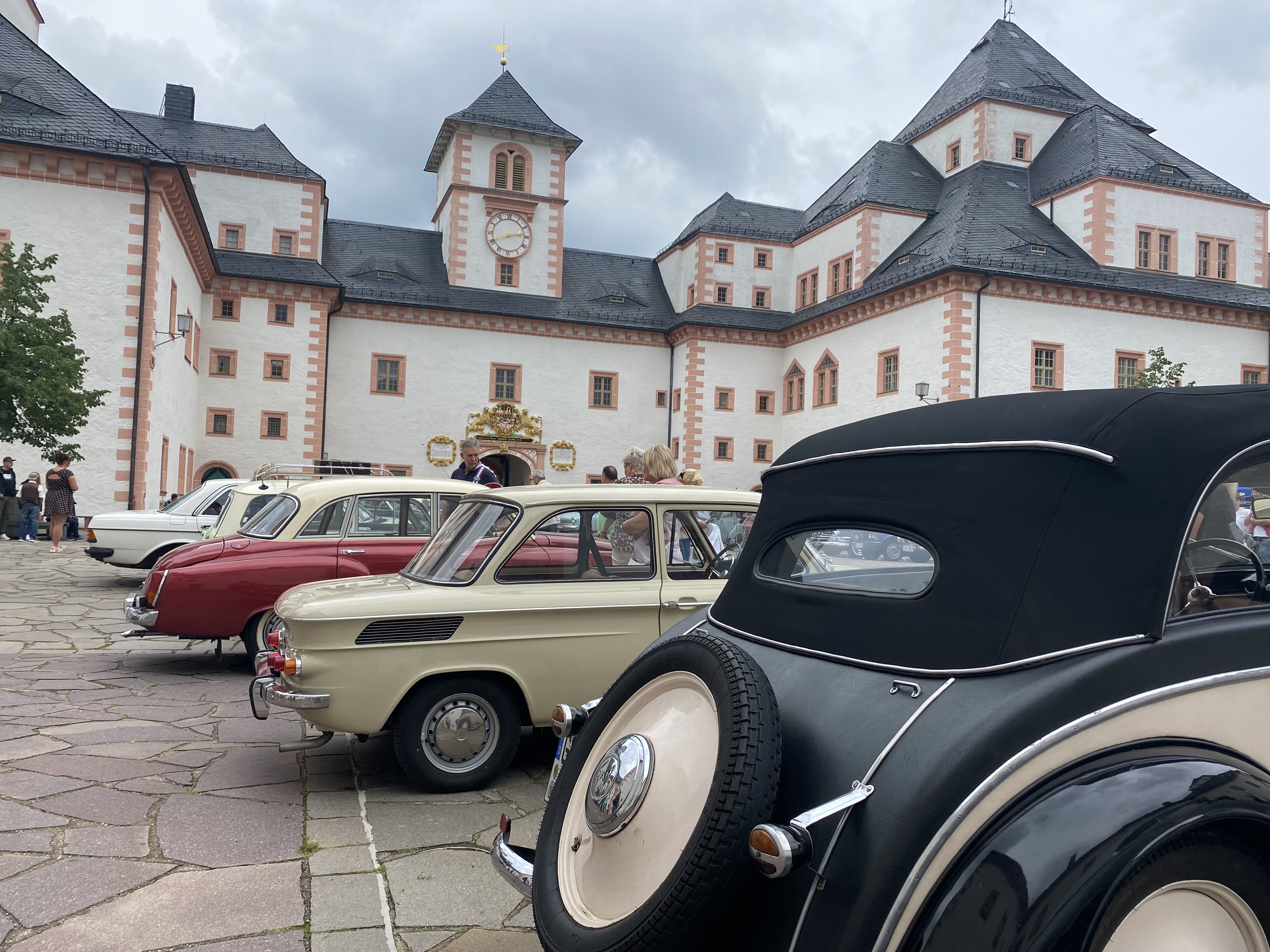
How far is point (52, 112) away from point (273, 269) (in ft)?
42.5

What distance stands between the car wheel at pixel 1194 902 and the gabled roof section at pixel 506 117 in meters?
40.9

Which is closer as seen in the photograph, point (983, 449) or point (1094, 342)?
point (983, 449)

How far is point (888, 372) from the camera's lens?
32.6m

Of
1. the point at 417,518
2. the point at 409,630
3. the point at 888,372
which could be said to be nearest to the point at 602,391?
the point at 888,372

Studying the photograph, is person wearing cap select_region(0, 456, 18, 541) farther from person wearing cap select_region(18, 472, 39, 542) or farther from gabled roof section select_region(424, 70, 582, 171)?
gabled roof section select_region(424, 70, 582, 171)

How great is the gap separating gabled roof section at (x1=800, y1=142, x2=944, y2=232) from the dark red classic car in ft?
102

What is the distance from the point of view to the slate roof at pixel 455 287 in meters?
38.2

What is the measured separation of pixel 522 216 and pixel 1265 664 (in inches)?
1574

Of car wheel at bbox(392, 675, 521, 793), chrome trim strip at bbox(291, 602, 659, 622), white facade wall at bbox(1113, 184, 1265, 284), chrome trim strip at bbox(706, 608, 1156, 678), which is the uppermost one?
white facade wall at bbox(1113, 184, 1265, 284)

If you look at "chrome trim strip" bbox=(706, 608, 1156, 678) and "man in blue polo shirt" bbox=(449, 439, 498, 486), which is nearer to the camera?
"chrome trim strip" bbox=(706, 608, 1156, 678)

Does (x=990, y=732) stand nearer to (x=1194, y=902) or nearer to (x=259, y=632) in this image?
(x=1194, y=902)

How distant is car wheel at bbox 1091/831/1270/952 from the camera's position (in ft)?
6.45

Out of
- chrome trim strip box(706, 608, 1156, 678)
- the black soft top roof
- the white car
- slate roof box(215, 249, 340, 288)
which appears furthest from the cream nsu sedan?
slate roof box(215, 249, 340, 288)

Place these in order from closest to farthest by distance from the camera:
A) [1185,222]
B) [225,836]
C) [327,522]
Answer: [225,836] < [327,522] < [1185,222]
